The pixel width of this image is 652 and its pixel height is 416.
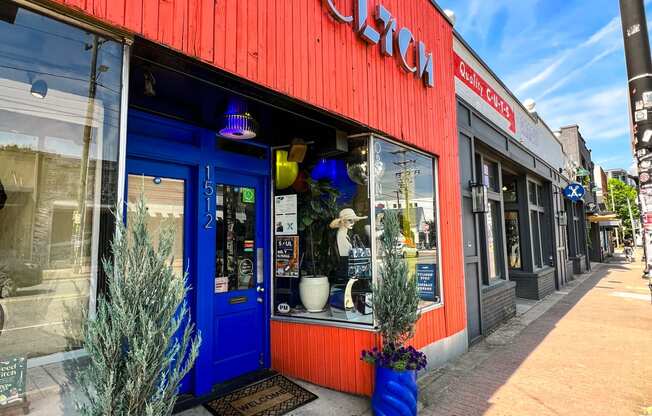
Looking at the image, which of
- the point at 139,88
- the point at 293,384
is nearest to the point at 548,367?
the point at 293,384

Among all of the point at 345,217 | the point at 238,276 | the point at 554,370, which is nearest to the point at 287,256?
the point at 238,276

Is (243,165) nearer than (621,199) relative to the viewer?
Yes

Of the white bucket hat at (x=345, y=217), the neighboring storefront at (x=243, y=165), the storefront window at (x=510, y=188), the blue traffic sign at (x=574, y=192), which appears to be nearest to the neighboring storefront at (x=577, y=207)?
the blue traffic sign at (x=574, y=192)

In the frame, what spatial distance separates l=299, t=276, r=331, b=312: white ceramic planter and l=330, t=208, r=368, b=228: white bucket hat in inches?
24.7

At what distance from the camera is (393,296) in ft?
11.5

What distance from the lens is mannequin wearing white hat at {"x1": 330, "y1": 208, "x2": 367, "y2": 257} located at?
4.19 m

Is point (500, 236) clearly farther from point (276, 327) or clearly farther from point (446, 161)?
point (276, 327)

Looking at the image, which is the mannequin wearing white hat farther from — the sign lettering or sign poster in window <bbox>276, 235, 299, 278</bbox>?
the sign lettering

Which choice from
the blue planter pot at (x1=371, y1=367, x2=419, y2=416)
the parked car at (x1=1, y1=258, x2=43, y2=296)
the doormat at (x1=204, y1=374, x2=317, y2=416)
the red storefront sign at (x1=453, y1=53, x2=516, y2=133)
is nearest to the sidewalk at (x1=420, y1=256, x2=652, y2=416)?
the blue planter pot at (x1=371, y1=367, x2=419, y2=416)

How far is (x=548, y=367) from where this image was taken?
4895 millimetres

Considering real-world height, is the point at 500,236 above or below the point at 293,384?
above

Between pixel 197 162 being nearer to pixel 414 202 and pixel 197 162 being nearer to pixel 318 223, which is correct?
pixel 318 223

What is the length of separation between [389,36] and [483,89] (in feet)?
12.3

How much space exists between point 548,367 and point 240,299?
13.4 feet
